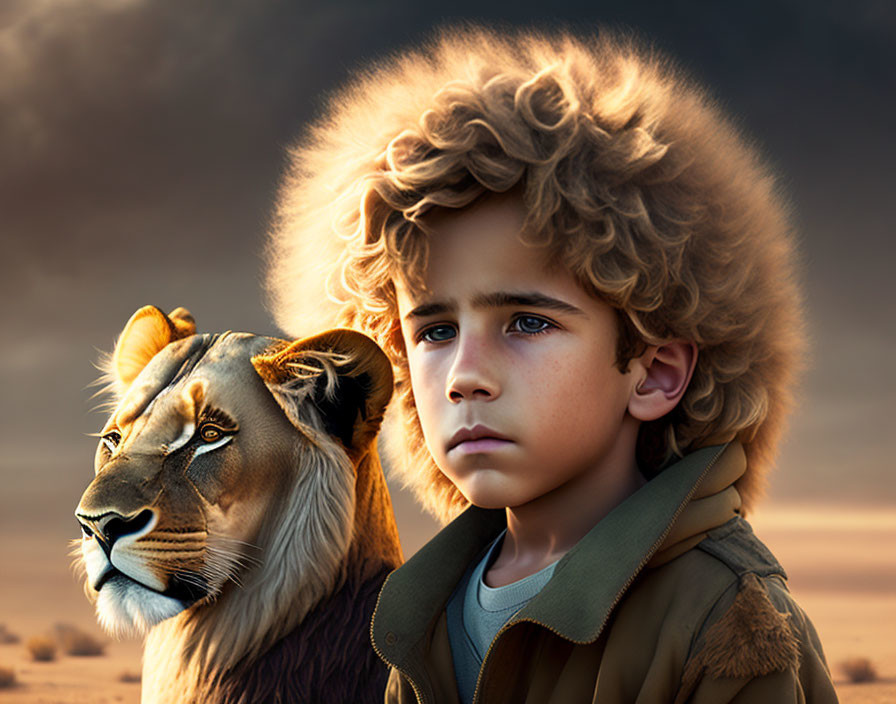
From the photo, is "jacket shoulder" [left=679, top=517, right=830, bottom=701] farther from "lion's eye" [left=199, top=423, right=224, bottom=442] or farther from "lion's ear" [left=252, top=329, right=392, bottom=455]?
"lion's eye" [left=199, top=423, right=224, bottom=442]

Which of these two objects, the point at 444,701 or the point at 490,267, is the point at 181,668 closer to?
the point at 444,701

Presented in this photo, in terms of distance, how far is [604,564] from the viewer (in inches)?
67.8

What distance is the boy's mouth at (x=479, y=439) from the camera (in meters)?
1.75

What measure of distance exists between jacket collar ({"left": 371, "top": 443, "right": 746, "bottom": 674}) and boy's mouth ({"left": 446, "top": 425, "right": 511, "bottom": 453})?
0.77 feet

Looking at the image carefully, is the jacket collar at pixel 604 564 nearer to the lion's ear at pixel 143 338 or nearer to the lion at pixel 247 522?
the lion at pixel 247 522

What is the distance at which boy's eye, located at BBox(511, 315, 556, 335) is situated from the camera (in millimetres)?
1757

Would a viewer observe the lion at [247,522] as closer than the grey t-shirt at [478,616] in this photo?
No

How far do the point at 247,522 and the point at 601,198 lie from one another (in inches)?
38.3

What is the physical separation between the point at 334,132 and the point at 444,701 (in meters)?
1.18

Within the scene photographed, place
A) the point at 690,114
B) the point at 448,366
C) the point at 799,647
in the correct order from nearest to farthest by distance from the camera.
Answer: the point at 799,647
the point at 448,366
the point at 690,114

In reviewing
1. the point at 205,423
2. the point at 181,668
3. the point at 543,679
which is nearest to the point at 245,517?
the point at 205,423

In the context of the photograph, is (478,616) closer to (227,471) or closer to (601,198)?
(227,471)

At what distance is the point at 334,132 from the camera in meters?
2.18

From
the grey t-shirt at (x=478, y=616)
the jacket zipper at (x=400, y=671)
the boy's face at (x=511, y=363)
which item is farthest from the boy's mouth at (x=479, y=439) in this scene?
the jacket zipper at (x=400, y=671)
